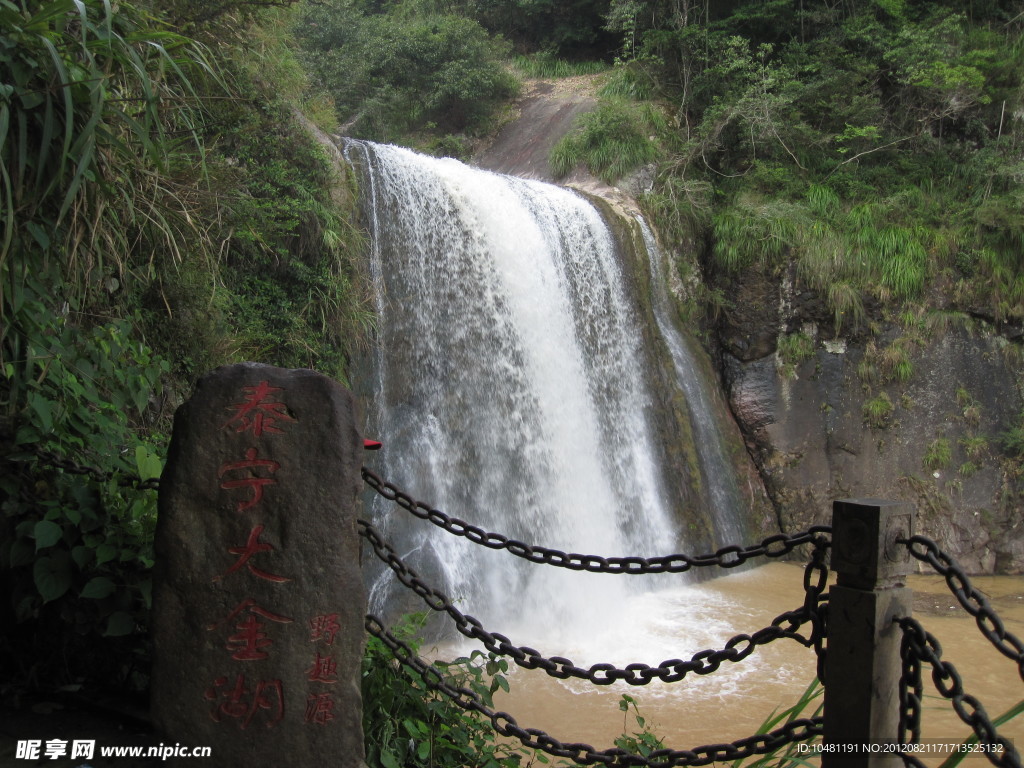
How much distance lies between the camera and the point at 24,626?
103 inches

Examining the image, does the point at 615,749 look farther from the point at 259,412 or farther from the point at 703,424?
the point at 703,424

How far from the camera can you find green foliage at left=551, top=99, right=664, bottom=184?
10.5 meters

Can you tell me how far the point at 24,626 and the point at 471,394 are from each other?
429 cm

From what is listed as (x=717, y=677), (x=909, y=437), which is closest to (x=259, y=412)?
(x=717, y=677)

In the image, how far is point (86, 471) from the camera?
8.52 feet

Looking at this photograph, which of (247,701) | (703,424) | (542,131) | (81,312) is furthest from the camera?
(542,131)

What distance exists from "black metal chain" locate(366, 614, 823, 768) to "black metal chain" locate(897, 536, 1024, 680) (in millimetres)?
498

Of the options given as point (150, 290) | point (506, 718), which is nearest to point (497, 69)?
point (150, 290)

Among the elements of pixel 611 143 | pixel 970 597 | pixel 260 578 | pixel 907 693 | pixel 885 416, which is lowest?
pixel 907 693

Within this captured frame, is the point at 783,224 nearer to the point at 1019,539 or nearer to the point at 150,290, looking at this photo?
the point at 1019,539

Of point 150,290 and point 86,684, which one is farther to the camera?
point 150,290

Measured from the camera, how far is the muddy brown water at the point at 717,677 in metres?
4.38

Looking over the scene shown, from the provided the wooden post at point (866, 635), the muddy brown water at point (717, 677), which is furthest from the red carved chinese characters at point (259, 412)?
the muddy brown water at point (717, 677)

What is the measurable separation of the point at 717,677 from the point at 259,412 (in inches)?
157
